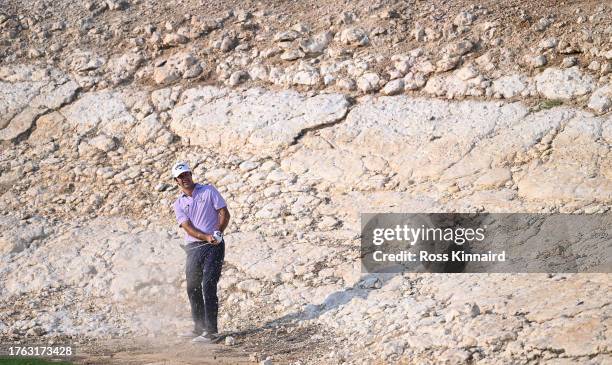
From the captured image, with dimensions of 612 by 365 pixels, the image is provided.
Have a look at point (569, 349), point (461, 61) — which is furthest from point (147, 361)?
point (461, 61)

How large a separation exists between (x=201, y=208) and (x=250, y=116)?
337 centimetres

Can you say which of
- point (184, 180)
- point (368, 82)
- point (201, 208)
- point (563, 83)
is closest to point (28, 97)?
point (368, 82)

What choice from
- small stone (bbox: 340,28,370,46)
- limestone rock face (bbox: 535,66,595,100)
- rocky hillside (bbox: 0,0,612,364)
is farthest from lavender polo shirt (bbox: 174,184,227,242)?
limestone rock face (bbox: 535,66,595,100)

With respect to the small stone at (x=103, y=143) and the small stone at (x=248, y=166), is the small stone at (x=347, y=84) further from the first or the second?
the small stone at (x=103, y=143)

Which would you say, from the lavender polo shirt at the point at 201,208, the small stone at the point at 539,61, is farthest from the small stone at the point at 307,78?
the lavender polo shirt at the point at 201,208

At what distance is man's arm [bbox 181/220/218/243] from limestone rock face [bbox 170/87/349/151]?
9.72 ft

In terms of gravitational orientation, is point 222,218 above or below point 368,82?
below

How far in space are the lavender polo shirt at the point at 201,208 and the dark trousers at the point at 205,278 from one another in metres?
0.15

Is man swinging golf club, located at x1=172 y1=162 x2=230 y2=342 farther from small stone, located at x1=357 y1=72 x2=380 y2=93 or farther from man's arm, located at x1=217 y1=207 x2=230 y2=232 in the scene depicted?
small stone, located at x1=357 y1=72 x2=380 y2=93

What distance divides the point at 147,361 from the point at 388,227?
3.16 metres

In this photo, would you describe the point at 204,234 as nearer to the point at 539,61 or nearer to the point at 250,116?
the point at 250,116

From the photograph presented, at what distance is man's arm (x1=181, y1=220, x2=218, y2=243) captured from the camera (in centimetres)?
792

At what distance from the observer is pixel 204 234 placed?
7.96 metres

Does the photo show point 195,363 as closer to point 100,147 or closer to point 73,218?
point 73,218
